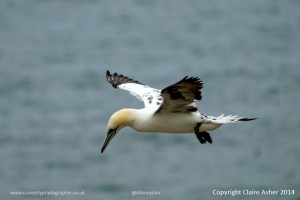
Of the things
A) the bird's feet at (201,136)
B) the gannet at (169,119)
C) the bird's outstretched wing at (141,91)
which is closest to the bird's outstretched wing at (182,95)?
the gannet at (169,119)

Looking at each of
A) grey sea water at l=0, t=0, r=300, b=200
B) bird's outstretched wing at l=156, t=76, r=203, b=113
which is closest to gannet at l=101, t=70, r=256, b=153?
bird's outstretched wing at l=156, t=76, r=203, b=113

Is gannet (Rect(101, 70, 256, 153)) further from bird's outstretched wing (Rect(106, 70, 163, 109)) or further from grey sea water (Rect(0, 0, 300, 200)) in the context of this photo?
grey sea water (Rect(0, 0, 300, 200))

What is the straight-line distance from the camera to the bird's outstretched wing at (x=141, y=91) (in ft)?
40.7

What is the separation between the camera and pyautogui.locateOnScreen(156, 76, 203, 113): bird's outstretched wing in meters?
10.4

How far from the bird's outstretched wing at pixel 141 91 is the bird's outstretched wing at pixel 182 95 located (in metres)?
0.78

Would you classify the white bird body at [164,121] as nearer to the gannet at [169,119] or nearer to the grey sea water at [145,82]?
the gannet at [169,119]

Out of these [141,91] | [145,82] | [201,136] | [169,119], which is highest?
[145,82]

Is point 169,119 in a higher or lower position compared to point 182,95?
lower

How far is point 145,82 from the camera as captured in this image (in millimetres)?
27266

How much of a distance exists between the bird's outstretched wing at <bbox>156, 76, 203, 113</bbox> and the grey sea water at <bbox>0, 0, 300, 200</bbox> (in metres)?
9.18

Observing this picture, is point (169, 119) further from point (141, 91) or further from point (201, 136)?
point (141, 91)

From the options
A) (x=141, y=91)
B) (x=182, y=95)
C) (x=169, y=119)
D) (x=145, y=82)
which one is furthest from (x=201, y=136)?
(x=145, y=82)

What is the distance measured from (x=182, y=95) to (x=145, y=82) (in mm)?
16501

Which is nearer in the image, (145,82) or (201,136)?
(201,136)
